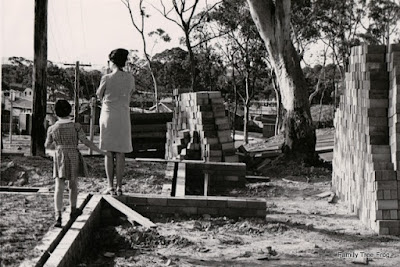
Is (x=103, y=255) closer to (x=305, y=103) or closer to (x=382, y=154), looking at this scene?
(x=382, y=154)

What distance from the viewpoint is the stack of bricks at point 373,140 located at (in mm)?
6270

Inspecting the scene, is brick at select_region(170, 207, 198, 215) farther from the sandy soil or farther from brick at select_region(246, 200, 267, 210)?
brick at select_region(246, 200, 267, 210)

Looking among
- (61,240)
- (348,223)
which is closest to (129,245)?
(61,240)

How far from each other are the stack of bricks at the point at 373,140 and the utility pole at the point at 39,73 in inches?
245

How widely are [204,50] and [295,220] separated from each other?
26.8 meters

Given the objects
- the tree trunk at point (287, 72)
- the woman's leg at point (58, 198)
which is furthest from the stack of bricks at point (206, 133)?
the woman's leg at point (58, 198)

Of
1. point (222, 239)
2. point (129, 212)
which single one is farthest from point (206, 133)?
point (222, 239)

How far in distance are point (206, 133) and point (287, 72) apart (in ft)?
9.49

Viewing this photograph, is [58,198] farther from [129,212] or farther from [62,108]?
[129,212]

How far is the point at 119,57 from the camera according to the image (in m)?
6.21

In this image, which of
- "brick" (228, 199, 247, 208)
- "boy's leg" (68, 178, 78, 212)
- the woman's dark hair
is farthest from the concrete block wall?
the woman's dark hair

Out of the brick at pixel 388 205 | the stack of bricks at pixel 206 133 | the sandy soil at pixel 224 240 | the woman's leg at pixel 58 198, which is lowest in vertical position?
the sandy soil at pixel 224 240

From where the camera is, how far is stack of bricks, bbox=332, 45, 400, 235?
6270 millimetres

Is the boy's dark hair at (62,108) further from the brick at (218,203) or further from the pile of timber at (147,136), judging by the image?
the pile of timber at (147,136)
